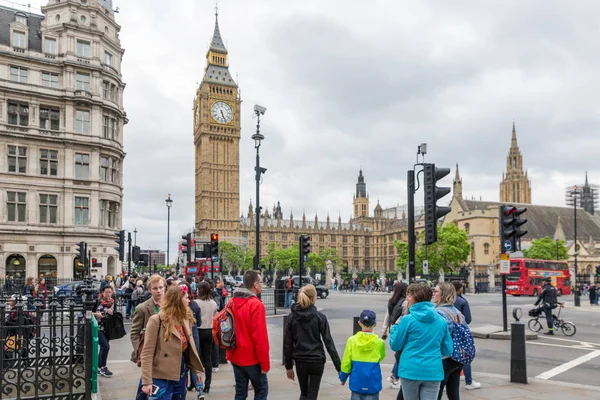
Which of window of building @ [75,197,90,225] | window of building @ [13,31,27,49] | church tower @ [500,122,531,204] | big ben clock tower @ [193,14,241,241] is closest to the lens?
window of building @ [13,31,27,49]

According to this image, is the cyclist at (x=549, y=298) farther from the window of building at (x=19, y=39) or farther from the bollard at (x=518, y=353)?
the window of building at (x=19, y=39)

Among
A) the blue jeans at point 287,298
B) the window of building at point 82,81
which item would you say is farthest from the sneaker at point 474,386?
the window of building at point 82,81

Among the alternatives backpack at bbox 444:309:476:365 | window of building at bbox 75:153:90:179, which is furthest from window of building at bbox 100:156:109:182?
backpack at bbox 444:309:476:365

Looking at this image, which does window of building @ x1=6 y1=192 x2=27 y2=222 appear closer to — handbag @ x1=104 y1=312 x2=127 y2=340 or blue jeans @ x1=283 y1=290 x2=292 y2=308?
blue jeans @ x1=283 y1=290 x2=292 y2=308

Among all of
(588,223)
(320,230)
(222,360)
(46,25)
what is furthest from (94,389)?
(320,230)

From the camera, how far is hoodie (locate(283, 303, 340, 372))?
6.37 metres

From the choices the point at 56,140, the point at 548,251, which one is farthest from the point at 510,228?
the point at 548,251

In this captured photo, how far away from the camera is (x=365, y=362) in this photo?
593cm

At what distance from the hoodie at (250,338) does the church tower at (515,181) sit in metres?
129

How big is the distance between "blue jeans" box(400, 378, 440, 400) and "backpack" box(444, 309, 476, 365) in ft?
4.33

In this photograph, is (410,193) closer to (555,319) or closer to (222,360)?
(222,360)

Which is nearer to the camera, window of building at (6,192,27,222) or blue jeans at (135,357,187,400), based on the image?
blue jeans at (135,357,187,400)

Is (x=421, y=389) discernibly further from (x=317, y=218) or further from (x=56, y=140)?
(x=317, y=218)

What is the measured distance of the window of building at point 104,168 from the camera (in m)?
38.7
